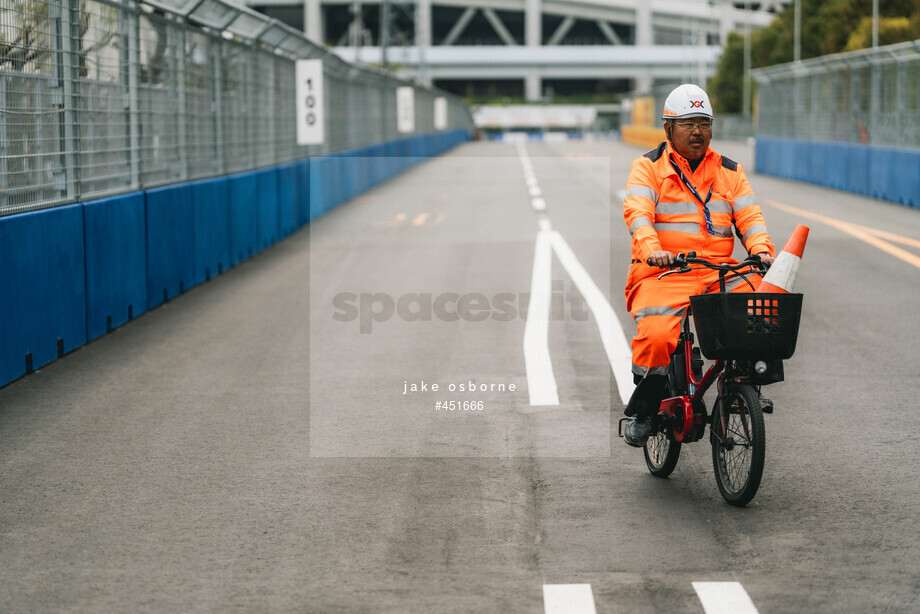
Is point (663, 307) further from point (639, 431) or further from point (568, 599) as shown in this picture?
point (568, 599)

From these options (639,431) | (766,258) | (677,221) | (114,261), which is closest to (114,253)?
(114,261)

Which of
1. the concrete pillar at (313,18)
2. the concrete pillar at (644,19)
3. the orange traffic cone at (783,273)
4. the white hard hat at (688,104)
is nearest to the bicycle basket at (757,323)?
the orange traffic cone at (783,273)

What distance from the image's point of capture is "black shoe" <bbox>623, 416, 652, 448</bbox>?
20.5 feet

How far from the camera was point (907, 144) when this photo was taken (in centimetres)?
2602

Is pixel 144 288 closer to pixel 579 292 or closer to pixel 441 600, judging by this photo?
pixel 579 292

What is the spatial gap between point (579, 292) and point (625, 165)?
→ 32.1 meters

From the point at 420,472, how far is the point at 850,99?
26360 mm

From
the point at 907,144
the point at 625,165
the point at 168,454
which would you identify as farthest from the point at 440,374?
the point at 625,165

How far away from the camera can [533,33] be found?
380 feet

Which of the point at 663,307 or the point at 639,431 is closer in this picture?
the point at 663,307

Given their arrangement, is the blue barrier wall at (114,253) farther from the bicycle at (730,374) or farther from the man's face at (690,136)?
the man's face at (690,136)

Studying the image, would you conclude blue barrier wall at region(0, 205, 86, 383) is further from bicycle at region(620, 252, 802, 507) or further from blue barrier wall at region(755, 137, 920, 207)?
blue barrier wall at region(755, 137, 920, 207)

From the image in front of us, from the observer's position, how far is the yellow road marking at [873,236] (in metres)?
15.9

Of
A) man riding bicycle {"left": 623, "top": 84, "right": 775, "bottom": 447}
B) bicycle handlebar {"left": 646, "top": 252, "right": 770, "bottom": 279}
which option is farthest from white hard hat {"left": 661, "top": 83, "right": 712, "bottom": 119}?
bicycle handlebar {"left": 646, "top": 252, "right": 770, "bottom": 279}
